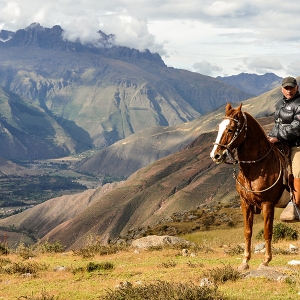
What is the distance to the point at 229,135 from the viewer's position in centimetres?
1209

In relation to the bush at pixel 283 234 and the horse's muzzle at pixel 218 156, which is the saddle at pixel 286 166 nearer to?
the horse's muzzle at pixel 218 156

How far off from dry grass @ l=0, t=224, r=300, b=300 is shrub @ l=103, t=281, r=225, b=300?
0.20 ft

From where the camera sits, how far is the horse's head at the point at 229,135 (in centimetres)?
1174

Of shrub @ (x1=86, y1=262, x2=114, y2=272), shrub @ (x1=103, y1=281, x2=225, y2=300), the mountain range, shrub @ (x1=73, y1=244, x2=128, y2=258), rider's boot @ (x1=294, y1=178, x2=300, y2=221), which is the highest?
rider's boot @ (x1=294, y1=178, x2=300, y2=221)

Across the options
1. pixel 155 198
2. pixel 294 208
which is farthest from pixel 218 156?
pixel 155 198

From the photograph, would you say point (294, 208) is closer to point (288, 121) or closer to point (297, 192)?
point (297, 192)

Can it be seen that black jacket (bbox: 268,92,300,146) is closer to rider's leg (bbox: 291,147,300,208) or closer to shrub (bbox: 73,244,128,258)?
rider's leg (bbox: 291,147,300,208)

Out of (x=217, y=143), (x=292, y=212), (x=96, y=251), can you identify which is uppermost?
(x=217, y=143)

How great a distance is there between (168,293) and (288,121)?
671 centimetres

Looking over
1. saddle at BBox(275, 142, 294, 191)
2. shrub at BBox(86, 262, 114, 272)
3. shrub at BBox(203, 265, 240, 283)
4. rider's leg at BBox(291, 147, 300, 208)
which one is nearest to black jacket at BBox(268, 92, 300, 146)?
saddle at BBox(275, 142, 294, 191)

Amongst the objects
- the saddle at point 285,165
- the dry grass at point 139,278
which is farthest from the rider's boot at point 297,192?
the dry grass at point 139,278

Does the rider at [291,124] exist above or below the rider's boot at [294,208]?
above

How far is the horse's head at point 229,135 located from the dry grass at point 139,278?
3556 mm

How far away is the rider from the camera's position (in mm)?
12812
